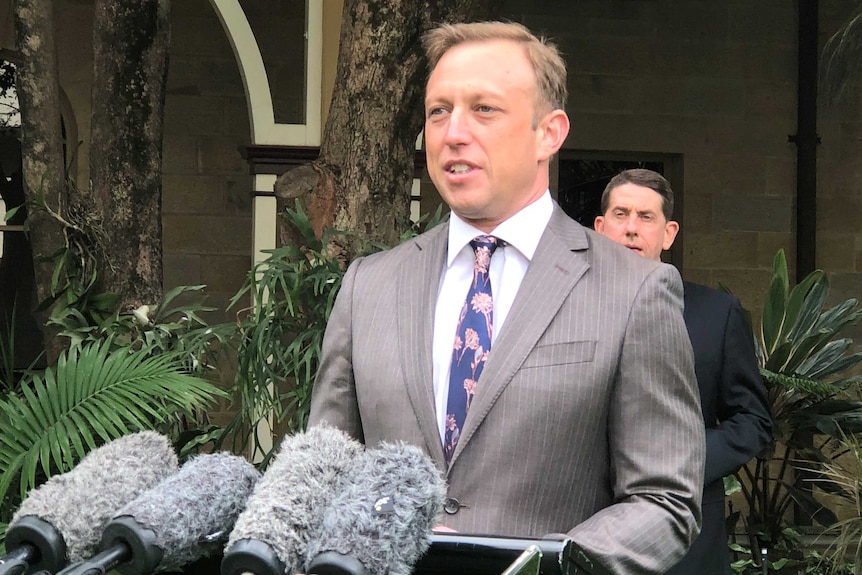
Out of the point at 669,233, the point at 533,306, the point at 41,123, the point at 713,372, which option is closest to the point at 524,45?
the point at 533,306

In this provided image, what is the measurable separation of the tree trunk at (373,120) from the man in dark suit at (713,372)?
95 cm

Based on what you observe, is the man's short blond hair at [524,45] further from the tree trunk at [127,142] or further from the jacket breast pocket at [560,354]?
the tree trunk at [127,142]

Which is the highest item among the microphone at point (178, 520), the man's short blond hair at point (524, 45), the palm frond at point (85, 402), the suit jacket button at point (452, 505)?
the man's short blond hair at point (524, 45)

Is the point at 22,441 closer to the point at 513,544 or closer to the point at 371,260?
the point at 371,260

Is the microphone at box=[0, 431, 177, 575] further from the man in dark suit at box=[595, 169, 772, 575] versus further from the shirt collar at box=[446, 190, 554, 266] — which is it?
the man in dark suit at box=[595, 169, 772, 575]

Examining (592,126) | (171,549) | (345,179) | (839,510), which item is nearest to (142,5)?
(345,179)

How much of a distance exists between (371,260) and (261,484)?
0.91m

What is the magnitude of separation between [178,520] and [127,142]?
3673 millimetres

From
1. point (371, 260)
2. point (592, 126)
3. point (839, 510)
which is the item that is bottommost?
point (839, 510)

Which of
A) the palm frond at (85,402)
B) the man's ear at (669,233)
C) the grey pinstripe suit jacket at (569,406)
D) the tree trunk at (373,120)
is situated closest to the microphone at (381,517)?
the grey pinstripe suit jacket at (569,406)

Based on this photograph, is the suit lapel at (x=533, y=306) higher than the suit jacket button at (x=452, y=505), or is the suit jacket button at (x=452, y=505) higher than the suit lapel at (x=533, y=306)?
the suit lapel at (x=533, y=306)

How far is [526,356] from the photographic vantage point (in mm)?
1842

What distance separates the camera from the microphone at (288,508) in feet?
3.99

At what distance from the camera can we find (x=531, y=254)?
197 centimetres
